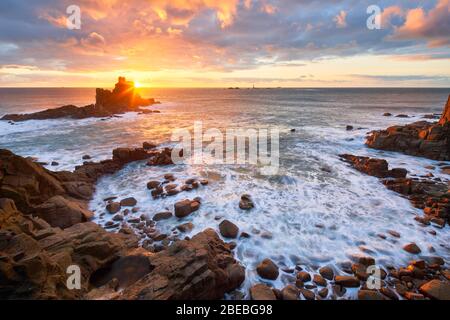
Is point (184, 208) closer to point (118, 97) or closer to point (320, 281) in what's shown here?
point (320, 281)

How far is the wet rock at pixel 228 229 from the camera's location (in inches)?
400

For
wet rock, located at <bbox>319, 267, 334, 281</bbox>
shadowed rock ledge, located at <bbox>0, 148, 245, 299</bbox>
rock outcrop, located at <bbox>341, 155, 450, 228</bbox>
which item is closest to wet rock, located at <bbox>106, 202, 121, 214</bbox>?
shadowed rock ledge, located at <bbox>0, 148, 245, 299</bbox>

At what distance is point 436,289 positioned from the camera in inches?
276

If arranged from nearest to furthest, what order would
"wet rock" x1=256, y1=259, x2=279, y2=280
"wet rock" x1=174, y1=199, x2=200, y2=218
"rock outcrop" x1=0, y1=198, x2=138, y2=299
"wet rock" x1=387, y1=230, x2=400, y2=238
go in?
"rock outcrop" x1=0, y1=198, x2=138, y2=299, "wet rock" x1=256, y1=259, x2=279, y2=280, "wet rock" x1=387, y1=230, x2=400, y2=238, "wet rock" x1=174, y1=199, x2=200, y2=218

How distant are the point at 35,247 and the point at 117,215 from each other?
561 cm

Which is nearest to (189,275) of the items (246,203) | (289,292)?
(289,292)

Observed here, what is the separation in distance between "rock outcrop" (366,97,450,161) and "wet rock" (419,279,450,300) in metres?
16.4

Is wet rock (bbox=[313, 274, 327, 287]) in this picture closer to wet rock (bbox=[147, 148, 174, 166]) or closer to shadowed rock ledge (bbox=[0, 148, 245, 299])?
shadowed rock ledge (bbox=[0, 148, 245, 299])

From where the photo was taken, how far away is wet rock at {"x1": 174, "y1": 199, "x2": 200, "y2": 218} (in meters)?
11.7

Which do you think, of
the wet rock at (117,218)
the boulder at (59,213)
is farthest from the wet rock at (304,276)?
the boulder at (59,213)

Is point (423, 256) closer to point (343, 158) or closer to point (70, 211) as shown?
point (343, 158)

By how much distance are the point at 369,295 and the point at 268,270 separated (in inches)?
114

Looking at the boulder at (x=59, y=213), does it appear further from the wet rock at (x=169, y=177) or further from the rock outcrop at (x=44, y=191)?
the wet rock at (x=169, y=177)

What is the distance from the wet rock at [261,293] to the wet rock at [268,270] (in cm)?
63
